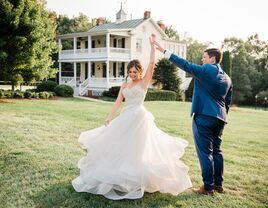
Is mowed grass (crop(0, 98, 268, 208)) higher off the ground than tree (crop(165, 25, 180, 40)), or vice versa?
tree (crop(165, 25, 180, 40))

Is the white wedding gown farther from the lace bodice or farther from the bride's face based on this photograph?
the bride's face

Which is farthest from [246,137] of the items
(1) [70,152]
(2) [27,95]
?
(2) [27,95]

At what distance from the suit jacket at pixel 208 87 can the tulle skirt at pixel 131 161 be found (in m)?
0.78

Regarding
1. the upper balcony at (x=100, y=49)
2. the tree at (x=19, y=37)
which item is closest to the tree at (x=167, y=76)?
the upper balcony at (x=100, y=49)

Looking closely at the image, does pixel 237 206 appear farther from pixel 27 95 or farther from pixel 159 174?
pixel 27 95

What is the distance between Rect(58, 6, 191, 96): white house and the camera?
1393 inches

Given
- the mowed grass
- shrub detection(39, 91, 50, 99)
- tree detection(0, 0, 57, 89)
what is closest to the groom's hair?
the mowed grass

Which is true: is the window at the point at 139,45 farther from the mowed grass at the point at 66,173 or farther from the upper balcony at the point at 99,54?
the mowed grass at the point at 66,173

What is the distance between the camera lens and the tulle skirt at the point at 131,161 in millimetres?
4836

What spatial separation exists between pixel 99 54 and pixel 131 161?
31766 mm

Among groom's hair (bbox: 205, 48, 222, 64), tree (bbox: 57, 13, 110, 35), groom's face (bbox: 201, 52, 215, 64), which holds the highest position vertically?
tree (bbox: 57, 13, 110, 35)

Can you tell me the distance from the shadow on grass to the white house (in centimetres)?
2941

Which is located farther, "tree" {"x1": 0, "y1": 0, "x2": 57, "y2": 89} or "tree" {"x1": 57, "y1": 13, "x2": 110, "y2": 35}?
"tree" {"x1": 57, "y1": 13, "x2": 110, "y2": 35}

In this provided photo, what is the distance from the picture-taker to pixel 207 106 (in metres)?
5.02
